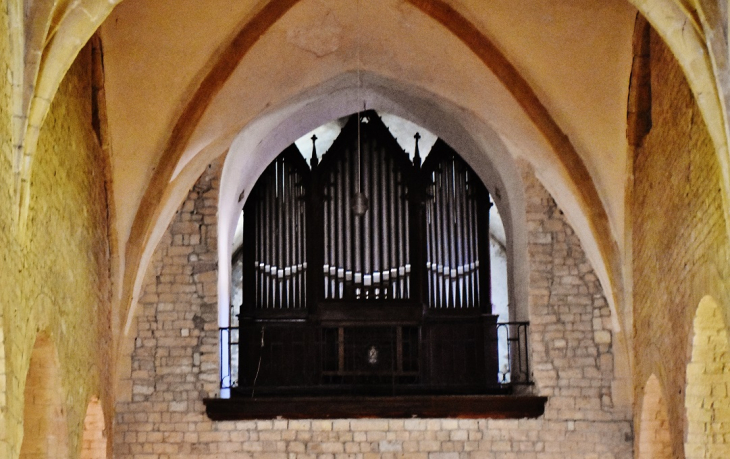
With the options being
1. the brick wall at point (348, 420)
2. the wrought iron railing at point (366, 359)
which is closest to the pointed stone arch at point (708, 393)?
the brick wall at point (348, 420)

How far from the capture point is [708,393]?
8.49 metres

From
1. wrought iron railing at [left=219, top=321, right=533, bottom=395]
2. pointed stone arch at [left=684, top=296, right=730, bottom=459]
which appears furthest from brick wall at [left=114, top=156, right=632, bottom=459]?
pointed stone arch at [left=684, top=296, right=730, bottom=459]

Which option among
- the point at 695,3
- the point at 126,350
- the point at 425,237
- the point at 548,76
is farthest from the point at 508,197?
the point at 695,3

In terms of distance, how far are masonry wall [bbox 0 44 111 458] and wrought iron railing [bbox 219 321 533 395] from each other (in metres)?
2.10

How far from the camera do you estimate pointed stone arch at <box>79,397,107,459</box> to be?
10062 mm

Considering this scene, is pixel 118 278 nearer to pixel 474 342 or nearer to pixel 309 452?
pixel 309 452

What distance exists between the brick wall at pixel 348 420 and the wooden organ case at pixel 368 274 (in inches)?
35.8

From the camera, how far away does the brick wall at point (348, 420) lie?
1092 centimetres

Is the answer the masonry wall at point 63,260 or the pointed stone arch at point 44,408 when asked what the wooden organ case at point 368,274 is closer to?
the masonry wall at point 63,260

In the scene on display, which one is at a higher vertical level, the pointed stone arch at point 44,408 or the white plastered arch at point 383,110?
the white plastered arch at point 383,110

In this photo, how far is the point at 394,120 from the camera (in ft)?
45.8

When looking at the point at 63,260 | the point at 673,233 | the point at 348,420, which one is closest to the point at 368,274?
the point at 348,420

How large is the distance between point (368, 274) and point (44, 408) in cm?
484

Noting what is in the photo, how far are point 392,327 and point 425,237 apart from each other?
3.69 ft
